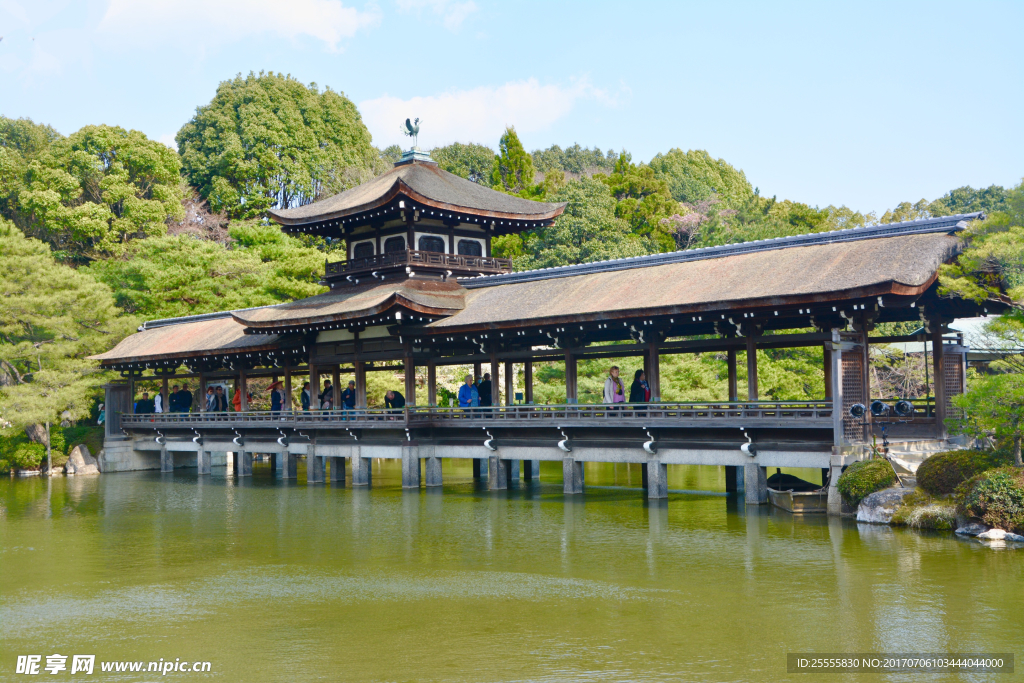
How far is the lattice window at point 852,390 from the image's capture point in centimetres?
1909

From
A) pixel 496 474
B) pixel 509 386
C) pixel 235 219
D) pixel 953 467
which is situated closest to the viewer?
pixel 953 467

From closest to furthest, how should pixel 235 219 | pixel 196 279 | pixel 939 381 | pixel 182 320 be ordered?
pixel 939 381 < pixel 182 320 < pixel 196 279 < pixel 235 219

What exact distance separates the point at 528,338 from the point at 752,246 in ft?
23.0

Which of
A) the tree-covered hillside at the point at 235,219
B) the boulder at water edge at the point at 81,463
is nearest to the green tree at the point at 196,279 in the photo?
the tree-covered hillside at the point at 235,219

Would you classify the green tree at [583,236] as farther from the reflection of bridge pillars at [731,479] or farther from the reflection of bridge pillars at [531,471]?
the reflection of bridge pillars at [731,479]

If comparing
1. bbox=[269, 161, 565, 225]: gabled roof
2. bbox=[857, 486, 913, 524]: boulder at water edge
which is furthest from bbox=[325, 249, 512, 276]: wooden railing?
bbox=[857, 486, 913, 524]: boulder at water edge

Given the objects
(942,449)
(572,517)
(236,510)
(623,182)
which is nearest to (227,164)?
(623,182)

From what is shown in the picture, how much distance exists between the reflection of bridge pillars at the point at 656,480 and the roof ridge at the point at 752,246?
570 cm

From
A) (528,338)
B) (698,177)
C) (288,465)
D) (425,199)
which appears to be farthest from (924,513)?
(698,177)

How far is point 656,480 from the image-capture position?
22.5 meters

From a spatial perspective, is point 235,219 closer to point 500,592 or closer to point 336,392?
point 336,392

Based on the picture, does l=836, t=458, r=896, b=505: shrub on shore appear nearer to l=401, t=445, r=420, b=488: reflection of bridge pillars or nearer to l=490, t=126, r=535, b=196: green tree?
l=401, t=445, r=420, b=488: reflection of bridge pillars

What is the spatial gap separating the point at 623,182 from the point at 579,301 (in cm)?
3484

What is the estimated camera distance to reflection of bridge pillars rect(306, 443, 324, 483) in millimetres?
29391
